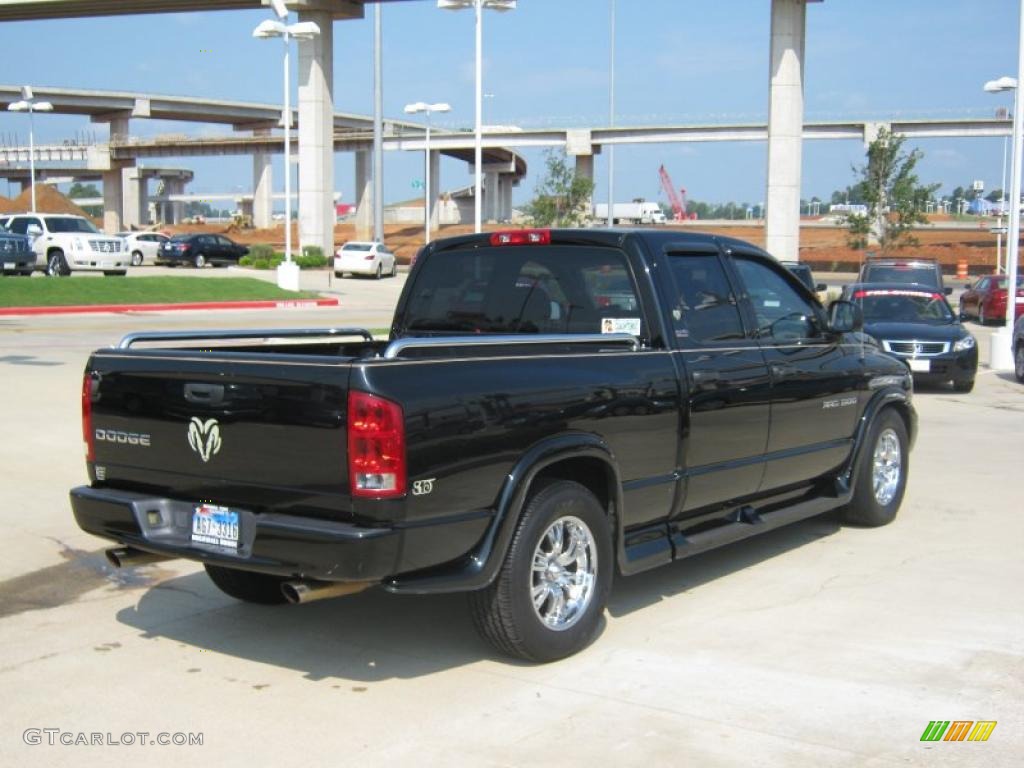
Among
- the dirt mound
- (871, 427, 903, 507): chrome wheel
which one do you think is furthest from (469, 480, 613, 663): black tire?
the dirt mound

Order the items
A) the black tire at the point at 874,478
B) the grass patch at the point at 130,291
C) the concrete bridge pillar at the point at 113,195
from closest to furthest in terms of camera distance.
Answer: the black tire at the point at 874,478, the grass patch at the point at 130,291, the concrete bridge pillar at the point at 113,195

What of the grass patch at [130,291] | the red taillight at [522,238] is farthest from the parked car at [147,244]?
the red taillight at [522,238]

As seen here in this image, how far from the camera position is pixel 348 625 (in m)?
6.15

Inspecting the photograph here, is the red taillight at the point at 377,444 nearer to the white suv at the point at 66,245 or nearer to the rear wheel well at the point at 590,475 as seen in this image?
the rear wheel well at the point at 590,475

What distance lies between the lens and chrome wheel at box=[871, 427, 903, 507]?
8.39 metres

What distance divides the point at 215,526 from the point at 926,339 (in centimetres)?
1356

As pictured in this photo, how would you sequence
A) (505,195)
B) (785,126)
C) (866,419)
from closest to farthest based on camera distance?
(866,419)
(785,126)
(505,195)

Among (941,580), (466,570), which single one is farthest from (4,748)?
(941,580)

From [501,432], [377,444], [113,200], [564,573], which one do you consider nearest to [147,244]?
[113,200]

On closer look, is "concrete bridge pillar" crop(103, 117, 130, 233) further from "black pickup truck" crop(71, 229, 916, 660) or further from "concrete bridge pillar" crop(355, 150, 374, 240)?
"black pickup truck" crop(71, 229, 916, 660)

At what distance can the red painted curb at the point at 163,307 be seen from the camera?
28052 millimetres

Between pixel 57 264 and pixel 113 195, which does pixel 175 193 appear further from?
pixel 57 264

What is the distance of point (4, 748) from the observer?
4574mm

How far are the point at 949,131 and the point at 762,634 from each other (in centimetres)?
8226
